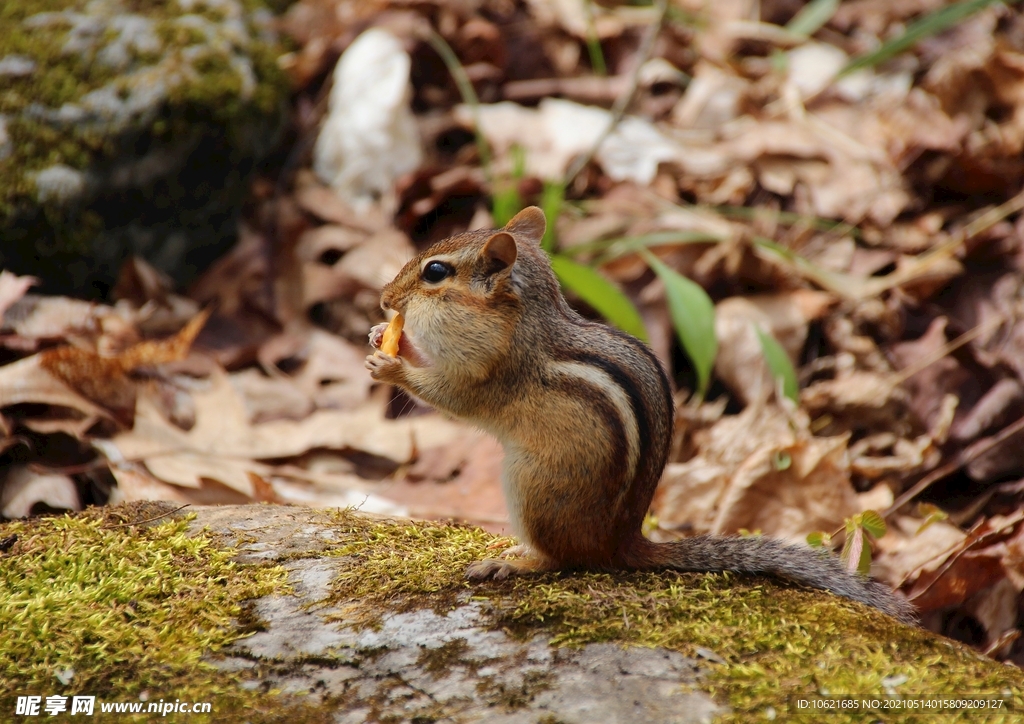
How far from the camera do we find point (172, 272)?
5.95 meters

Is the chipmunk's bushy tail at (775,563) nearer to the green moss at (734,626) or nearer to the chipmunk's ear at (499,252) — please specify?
the green moss at (734,626)

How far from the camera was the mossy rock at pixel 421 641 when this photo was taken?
2.19 metres

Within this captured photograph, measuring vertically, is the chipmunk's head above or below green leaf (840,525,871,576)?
above

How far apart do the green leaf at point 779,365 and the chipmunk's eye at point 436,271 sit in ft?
6.99

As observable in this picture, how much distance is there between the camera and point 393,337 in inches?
136

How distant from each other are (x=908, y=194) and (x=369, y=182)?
358cm

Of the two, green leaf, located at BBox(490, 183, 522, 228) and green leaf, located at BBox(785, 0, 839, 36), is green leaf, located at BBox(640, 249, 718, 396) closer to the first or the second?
green leaf, located at BBox(490, 183, 522, 228)

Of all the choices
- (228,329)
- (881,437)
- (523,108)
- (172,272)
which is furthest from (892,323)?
(172,272)

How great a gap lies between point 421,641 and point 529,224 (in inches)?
72.0

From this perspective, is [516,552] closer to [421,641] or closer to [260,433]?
[421,641]

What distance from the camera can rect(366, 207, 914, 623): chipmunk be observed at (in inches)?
114

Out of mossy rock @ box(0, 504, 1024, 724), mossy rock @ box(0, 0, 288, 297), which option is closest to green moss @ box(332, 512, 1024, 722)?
mossy rock @ box(0, 504, 1024, 724)

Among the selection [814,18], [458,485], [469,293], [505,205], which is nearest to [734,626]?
[469,293]

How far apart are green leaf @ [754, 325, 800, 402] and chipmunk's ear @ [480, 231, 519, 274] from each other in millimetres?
2067
